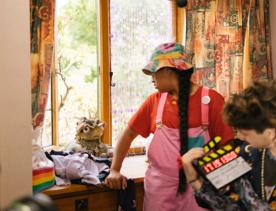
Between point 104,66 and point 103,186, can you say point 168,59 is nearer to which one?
point 103,186

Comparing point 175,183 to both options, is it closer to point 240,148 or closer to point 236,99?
point 240,148

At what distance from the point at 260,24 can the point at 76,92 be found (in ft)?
4.32

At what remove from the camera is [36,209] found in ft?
1.66

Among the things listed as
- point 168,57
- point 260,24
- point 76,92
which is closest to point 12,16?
point 168,57

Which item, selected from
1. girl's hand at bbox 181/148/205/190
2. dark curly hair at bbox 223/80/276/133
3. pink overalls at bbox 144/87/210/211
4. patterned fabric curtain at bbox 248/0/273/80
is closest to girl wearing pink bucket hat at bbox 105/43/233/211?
pink overalls at bbox 144/87/210/211

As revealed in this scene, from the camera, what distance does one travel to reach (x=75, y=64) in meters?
2.64

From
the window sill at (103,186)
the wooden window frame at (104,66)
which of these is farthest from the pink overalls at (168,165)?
the wooden window frame at (104,66)

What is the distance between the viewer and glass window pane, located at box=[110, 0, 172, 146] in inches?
107

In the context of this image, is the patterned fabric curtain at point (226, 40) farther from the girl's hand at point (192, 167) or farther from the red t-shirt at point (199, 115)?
the girl's hand at point (192, 167)

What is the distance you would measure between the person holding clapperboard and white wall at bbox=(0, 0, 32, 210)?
27.2 inches

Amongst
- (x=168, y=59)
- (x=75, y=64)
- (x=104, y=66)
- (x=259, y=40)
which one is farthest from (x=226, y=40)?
(x=168, y=59)

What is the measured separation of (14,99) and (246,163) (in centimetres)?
85

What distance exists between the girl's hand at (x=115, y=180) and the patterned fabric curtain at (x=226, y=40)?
40.7 inches

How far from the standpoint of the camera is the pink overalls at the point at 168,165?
1735 millimetres
